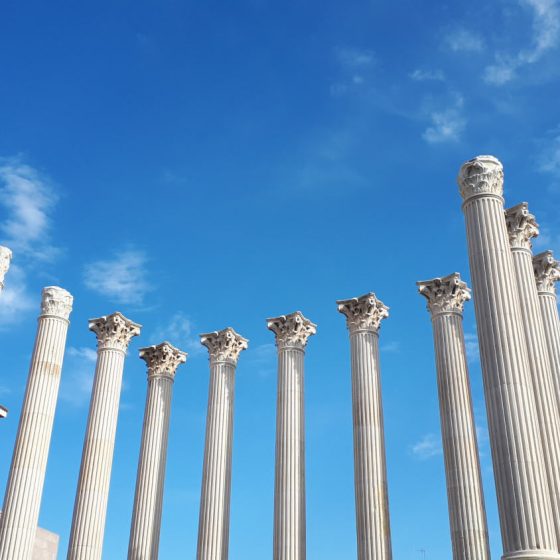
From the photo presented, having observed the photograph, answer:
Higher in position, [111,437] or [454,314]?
[454,314]

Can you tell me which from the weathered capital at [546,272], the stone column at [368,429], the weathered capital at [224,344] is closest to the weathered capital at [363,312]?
the stone column at [368,429]

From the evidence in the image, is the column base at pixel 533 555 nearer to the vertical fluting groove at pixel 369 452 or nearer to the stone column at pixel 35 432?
the vertical fluting groove at pixel 369 452

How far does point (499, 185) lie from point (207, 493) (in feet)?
114

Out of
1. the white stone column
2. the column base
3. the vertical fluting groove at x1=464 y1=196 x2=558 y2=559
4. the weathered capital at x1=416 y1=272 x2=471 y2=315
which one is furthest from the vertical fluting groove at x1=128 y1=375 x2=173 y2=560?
the column base

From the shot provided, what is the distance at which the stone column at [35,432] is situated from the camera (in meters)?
56.3

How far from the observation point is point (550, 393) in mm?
49094

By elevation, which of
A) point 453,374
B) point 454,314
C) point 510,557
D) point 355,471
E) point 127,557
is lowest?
point 510,557

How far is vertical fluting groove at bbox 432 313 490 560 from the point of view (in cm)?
5181

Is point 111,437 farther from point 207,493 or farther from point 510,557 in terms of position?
point 510,557

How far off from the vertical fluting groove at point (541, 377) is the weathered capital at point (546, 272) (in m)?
5.90

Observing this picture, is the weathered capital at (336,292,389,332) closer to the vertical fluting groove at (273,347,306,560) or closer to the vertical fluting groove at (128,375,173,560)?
the vertical fluting groove at (273,347,306,560)

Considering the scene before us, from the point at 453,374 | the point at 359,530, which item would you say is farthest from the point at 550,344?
the point at 359,530

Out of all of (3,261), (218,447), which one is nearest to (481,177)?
(3,261)

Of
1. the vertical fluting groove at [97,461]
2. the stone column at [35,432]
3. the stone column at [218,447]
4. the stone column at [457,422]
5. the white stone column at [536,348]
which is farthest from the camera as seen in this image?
the stone column at [218,447]
